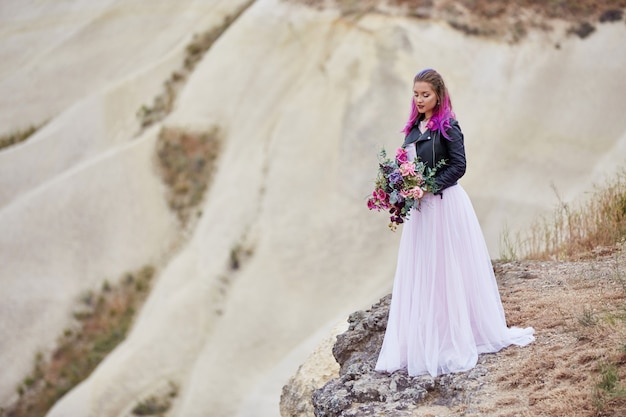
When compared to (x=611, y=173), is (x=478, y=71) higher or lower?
higher

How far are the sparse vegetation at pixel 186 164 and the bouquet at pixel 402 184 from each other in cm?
1468

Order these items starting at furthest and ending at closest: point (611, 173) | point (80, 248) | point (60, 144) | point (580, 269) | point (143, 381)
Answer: point (60, 144), point (80, 248), point (611, 173), point (143, 381), point (580, 269)

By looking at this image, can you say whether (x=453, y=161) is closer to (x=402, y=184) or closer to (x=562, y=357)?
(x=402, y=184)

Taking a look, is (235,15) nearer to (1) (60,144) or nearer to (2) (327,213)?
(1) (60,144)

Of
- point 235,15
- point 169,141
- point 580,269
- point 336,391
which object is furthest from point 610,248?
point 235,15

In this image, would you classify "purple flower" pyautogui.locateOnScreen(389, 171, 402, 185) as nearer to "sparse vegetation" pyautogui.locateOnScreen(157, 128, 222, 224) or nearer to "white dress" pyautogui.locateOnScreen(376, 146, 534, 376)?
"white dress" pyautogui.locateOnScreen(376, 146, 534, 376)

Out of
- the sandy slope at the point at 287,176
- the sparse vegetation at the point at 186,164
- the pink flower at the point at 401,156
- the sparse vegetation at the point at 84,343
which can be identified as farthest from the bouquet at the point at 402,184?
the sparse vegetation at the point at 186,164

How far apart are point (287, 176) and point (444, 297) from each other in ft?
45.6

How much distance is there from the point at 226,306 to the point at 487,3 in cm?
1005

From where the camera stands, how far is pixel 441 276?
5633 mm

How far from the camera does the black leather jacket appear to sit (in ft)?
18.2

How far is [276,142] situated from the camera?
19.9 metres

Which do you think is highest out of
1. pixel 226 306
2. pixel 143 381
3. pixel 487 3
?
pixel 487 3

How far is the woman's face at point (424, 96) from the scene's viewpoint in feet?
18.1
